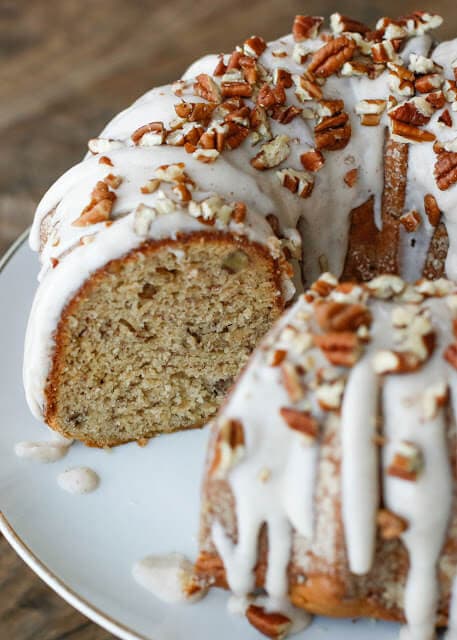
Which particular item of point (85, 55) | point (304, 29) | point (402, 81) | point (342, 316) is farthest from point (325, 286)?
point (85, 55)

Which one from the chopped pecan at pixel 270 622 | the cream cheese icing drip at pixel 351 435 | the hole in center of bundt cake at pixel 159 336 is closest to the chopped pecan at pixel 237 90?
the hole in center of bundt cake at pixel 159 336

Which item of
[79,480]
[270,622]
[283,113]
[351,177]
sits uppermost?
[283,113]

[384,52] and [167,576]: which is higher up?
[384,52]

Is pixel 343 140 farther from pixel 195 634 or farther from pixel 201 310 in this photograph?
pixel 195 634

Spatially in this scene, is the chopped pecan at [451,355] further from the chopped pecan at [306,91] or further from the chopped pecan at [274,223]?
the chopped pecan at [306,91]

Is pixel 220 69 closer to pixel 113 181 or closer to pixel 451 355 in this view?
pixel 113 181

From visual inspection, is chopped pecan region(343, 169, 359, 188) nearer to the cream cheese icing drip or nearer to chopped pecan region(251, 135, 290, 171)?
chopped pecan region(251, 135, 290, 171)
